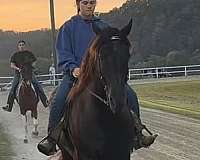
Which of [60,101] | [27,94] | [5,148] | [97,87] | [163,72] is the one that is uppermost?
[97,87]

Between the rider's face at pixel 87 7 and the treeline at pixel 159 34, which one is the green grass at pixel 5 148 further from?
the treeline at pixel 159 34

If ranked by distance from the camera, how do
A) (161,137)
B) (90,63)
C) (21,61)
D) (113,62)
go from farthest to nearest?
(21,61), (161,137), (90,63), (113,62)

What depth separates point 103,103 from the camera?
18.6 ft

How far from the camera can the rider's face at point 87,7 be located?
21.5 feet

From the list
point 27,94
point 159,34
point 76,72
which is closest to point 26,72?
point 27,94

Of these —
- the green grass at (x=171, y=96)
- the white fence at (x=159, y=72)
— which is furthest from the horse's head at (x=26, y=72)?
the white fence at (x=159, y=72)

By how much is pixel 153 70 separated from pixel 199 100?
876 inches

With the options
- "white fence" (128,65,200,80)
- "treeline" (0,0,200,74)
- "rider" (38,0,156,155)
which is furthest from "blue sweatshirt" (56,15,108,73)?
"treeline" (0,0,200,74)

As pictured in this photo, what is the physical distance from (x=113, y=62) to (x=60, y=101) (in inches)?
57.7

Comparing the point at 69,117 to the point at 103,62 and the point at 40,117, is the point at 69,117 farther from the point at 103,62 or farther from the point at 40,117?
the point at 40,117

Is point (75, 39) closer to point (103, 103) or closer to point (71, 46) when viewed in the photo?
point (71, 46)

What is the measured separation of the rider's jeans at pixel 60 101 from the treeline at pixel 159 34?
55844mm

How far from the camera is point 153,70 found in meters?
50.4

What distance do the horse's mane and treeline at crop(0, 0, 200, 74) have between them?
5637 centimetres
